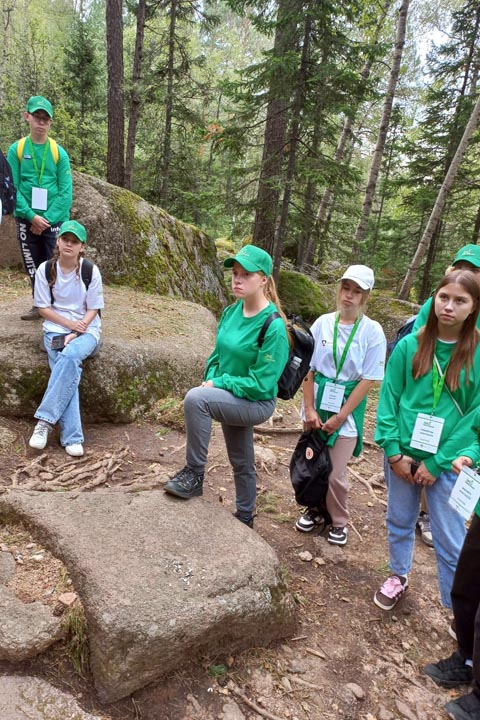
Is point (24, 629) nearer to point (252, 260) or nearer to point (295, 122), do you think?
point (252, 260)

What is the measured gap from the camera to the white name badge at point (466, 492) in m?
2.11

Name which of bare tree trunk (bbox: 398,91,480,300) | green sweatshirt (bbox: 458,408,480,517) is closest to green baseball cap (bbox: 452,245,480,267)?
green sweatshirt (bbox: 458,408,480,517)

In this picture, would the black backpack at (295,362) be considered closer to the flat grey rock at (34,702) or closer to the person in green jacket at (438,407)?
the person in green jacket at (438,407)

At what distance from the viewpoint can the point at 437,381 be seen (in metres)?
2.57

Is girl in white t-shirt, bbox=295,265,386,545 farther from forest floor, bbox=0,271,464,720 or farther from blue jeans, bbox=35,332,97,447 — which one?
blue jeans, bbox=35,332,97,447

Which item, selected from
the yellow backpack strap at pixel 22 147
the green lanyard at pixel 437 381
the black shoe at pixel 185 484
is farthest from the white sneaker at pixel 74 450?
the yellow backpack strap at pixel 22 147

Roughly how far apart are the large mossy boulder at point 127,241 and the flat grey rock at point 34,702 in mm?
6689

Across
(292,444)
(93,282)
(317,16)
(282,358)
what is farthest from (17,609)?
(317,16)

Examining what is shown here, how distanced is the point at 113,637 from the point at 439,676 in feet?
6.10

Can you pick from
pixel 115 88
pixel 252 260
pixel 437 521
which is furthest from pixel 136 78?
pixel 437 521

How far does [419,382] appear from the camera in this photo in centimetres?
264

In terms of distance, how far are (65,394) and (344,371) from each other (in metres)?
2.65

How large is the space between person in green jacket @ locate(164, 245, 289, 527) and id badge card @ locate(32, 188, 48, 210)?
3440 mm

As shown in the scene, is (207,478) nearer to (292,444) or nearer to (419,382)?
(292,444)
